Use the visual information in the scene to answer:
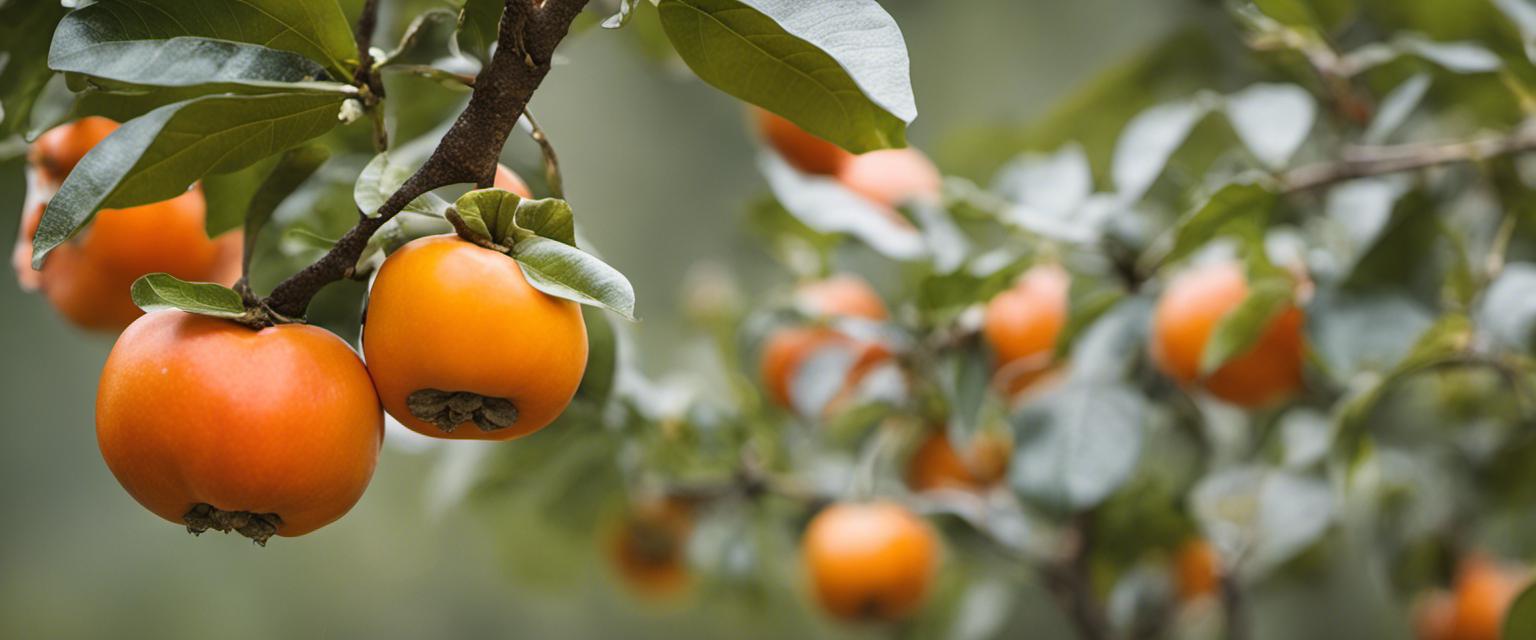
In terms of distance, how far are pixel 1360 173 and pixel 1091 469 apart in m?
0.19

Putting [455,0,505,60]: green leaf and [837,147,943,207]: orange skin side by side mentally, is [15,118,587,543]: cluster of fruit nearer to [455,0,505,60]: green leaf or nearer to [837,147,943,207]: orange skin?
[455,0,505,60]: green leaf

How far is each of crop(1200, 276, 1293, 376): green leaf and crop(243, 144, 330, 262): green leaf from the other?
0.35 m

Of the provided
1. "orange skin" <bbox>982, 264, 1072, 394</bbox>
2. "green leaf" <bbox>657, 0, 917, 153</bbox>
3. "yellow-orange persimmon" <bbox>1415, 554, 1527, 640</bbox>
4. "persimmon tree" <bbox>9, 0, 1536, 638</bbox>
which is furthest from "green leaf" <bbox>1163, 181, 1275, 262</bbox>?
"yellow-orange persimmon" <bbox>1415, 554, 1527, 640</bbox>

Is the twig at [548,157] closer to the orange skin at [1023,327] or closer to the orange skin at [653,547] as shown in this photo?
the orange skin at [1023,327]

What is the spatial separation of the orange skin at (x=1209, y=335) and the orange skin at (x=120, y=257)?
1.35ft

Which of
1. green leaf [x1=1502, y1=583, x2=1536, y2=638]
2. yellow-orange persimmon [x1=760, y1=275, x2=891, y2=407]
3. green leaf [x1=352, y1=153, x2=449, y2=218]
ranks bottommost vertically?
yellow-orange persimmon [x1=760, y1=275, x2=891, y2=407]

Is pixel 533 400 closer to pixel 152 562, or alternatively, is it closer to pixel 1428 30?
pixel 1428 30

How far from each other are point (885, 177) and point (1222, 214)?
0.24 m

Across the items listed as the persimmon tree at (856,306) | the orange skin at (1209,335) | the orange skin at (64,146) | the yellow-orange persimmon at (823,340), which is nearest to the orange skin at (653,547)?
the persimmon tree at (856,306)

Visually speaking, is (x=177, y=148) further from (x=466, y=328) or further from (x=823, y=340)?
(x=823, y=340)

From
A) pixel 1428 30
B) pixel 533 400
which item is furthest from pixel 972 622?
pixel 533 400

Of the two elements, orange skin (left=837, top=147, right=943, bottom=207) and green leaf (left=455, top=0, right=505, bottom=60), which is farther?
orange skin (left=837, top=147, right=943, bottom=207)

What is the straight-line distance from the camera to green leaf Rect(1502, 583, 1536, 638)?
0.43 metres

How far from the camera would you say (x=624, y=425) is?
587 millimetres
